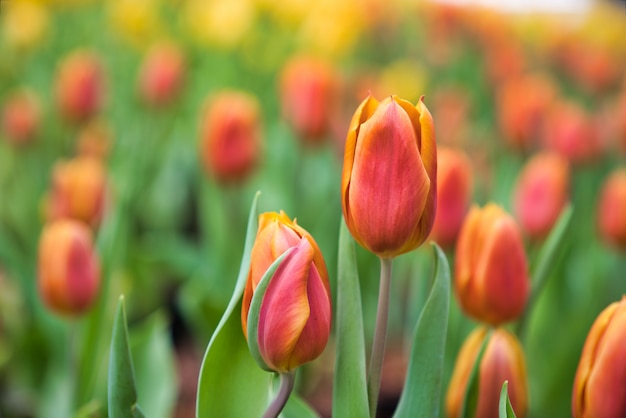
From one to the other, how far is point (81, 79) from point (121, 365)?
112 centimetres

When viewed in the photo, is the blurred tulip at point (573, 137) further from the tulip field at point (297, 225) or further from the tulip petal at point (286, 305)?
the tulip petal at point (286, 305)

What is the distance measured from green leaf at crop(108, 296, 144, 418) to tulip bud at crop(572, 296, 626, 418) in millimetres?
350

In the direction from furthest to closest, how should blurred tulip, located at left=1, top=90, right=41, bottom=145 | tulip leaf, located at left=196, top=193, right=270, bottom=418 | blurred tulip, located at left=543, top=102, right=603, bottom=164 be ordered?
blurred tulip, located at left=1, top=90, right=41, bottom=145
blurred tulip, located at left=543, top=102, right=603, bottom=164
tulip leaf, located at left=196, top=193, right=270, bottom=418

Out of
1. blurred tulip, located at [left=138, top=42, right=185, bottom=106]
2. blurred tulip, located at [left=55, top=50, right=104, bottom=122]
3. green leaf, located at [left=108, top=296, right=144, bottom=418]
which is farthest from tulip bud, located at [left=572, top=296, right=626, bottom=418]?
blurred tulip, located at [left=138, top=42, right=185, bottom=106]

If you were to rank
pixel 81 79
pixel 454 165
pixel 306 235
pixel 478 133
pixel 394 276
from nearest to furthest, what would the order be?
pixel 306 235
pixel 454 165
pixel 394 276
pixel 81 79
pixel 478 133

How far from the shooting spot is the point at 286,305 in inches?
21.6

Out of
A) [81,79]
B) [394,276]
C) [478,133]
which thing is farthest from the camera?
[478,133]

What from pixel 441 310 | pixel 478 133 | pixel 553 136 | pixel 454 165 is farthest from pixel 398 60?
pixel 441 310

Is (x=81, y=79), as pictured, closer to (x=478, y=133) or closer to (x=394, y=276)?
(x=394, y=276)

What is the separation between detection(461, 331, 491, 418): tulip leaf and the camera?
2.27 ft

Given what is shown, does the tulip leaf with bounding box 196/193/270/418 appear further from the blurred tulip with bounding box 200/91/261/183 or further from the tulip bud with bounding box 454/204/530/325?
the blurred tulip with bounding box 200/91/261/183

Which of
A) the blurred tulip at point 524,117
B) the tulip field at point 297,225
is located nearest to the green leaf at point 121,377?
the tulip field at point 297,225

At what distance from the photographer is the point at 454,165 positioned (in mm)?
957

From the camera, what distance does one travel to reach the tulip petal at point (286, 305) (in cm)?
54
